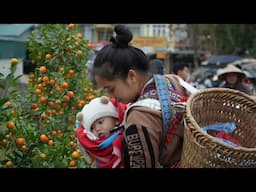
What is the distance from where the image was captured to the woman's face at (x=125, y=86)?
A: 1.61 m

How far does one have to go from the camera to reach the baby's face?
1.87 m

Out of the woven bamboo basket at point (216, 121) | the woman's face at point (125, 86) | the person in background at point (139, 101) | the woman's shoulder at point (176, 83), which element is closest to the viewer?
the woven bamboo basket at point (216, 121)

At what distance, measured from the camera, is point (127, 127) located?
147 cm

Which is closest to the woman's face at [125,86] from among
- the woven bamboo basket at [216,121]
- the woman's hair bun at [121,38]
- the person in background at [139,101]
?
the person in background at [139,101]

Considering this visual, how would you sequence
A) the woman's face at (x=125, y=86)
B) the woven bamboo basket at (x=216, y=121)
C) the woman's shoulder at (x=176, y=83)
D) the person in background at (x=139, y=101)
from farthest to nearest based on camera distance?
the woman's shoulder at (x=176, y=83), the woman's face at (x=125, y=86), the person in background at (x=139, y=101), the woven bamboo basket at (x=216, y=121)

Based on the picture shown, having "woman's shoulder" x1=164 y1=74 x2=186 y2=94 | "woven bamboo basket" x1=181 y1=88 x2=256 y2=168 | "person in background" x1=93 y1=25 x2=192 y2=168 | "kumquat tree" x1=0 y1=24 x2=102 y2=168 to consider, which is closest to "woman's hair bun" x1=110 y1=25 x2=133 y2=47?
"person in background" x1=93 y1=25 x2=192 y2=168

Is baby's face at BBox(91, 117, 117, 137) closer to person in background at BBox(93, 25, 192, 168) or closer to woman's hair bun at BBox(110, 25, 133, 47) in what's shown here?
person in background at BBox(93, 25, 192, 168)

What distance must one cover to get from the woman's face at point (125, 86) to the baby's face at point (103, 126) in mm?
287

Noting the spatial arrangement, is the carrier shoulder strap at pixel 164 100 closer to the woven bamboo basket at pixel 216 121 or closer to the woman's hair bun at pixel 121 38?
the woven bamboo basket at pixel 216 121

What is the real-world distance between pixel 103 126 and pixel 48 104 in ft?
3.38

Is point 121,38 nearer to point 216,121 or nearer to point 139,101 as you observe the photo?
point 139,101

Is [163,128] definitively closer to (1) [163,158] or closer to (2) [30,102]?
(1) [163,158]
